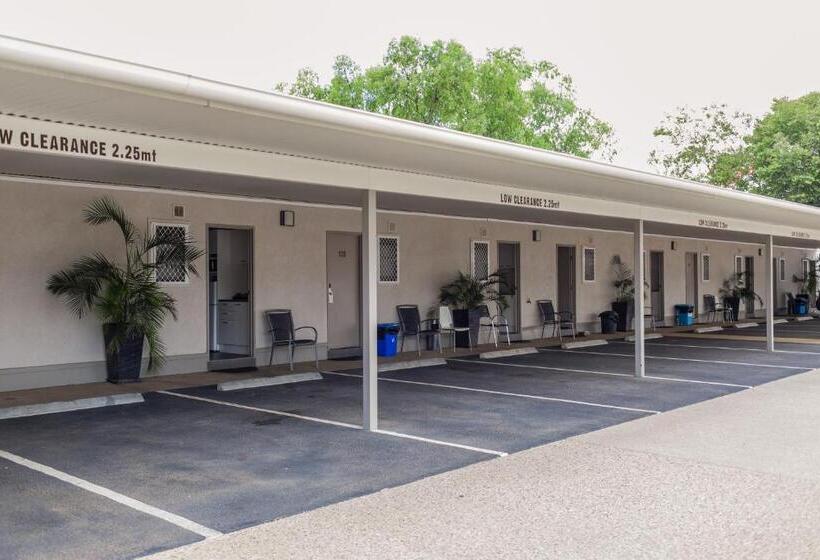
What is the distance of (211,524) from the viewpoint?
447 centimetres

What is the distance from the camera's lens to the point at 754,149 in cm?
2830

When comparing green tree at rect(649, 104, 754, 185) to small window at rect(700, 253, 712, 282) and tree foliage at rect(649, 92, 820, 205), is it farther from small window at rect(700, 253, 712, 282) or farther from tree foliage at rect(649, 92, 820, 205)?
small window at rect(700, 253, 712, 282)

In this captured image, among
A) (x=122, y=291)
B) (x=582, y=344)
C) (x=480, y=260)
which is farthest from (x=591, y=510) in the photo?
(x=582, y=344)

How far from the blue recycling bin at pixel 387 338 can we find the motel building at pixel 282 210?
35 centimetres

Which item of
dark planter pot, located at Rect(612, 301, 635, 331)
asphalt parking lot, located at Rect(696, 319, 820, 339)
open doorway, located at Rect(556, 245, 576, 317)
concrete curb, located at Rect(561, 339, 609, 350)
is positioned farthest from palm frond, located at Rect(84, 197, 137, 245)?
asphalt parking lot, located at Rect(696, 319, 820, 339)

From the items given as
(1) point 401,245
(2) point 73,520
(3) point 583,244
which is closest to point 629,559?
(2) point 73,520

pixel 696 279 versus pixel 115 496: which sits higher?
pixel 696 279

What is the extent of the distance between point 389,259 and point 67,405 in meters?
6.21

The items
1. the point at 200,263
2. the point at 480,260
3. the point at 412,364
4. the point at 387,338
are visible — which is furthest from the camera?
the point at 480,260

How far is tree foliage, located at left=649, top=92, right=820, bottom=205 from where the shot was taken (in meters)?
26.6

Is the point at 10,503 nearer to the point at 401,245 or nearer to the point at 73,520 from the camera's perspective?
the point at 73,520

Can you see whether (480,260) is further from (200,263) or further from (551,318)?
(200,263)

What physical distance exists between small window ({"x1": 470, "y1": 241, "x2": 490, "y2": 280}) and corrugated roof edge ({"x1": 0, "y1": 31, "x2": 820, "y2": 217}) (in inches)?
266

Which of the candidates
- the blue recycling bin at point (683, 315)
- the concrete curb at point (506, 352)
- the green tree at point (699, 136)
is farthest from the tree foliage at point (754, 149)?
the concrete curb at point (506, 352)
